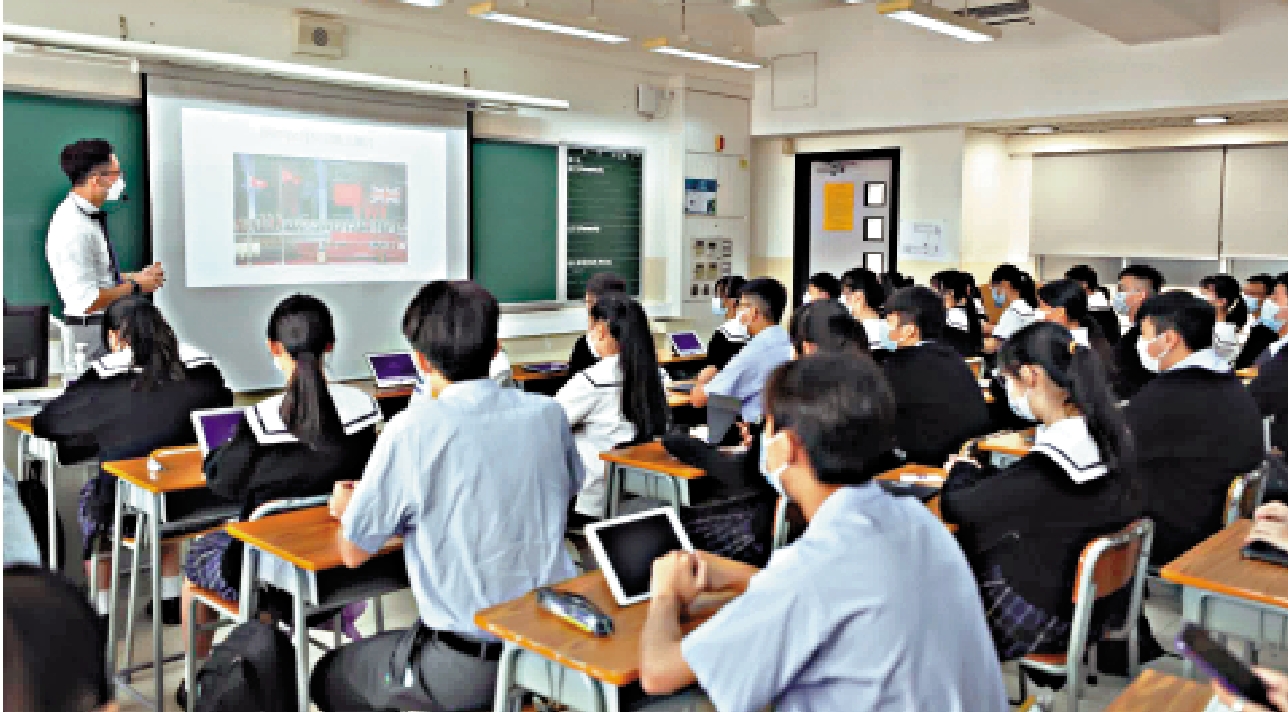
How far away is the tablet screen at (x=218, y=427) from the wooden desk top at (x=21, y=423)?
3.67 feet

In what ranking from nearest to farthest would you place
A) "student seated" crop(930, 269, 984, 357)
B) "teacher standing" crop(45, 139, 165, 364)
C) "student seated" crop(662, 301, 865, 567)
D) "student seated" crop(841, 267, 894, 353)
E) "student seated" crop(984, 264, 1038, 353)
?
"student seated" crop(662, 301, 865, 567) < "teacher standing" crop(45, 139, 165, 364) < "student seated" crop(841, 267, 894, 353) < "student seated" crop(930, 269, 984, 357) < "student seated" crop(984, 264, 1038, 353)

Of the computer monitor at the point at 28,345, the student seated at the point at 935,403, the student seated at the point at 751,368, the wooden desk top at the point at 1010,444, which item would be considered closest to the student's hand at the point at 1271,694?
the wooden desk top at the point at 1010,444

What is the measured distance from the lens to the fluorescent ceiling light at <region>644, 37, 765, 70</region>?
288 inches

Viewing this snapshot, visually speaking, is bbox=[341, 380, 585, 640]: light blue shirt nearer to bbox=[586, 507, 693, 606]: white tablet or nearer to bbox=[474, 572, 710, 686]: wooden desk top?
bbox=[474, 572, 710, 686]: wooden desk top

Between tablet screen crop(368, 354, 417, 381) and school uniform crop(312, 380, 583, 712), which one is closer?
school uniform crop(312, 380, 583, 712)

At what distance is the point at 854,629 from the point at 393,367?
5002 mm

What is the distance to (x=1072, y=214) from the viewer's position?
10.2 m

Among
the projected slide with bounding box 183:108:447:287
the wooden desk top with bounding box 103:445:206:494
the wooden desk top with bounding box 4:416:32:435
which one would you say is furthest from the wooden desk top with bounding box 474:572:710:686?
the projected slide with bounding box 183:108:447:287

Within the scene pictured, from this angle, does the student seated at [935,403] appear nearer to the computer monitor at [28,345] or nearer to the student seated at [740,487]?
the student seated at [740,487]

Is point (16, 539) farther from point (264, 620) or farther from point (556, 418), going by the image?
point (264, 620)

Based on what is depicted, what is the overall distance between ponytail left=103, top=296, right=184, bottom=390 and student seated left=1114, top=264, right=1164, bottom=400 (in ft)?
14.0

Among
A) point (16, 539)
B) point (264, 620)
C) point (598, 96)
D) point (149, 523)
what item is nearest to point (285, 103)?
point (598, 96)

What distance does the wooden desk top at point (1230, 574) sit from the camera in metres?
2.23

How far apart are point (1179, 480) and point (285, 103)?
523cm
